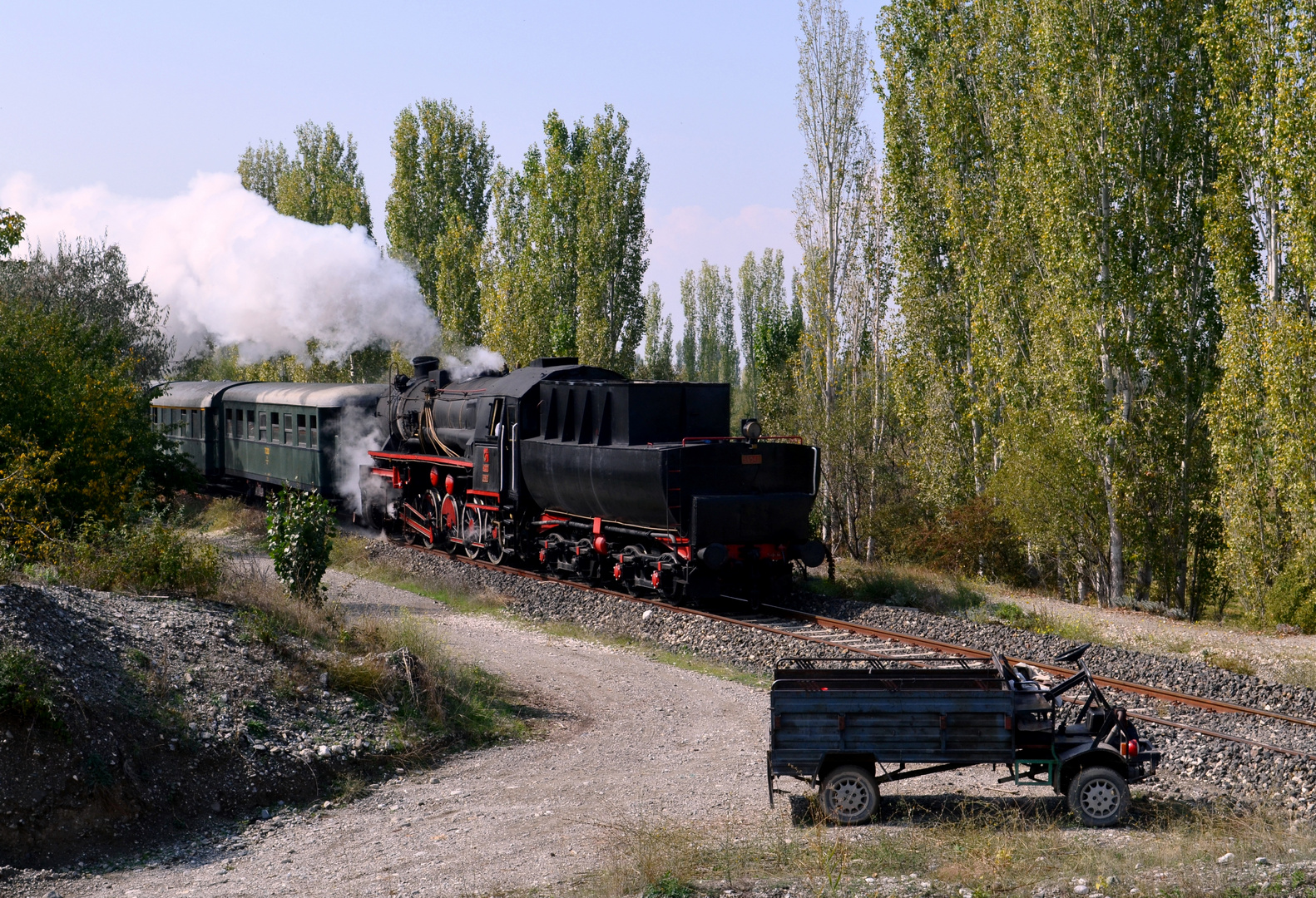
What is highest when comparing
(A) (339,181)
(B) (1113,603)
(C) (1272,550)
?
(A) (339,181)

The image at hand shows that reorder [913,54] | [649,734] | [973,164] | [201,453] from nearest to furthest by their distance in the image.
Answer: [649,734]
[973,164]
[913,54]
[201,453]

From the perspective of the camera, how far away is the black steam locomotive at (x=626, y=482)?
46.5 ft

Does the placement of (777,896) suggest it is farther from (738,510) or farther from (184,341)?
(184,341)

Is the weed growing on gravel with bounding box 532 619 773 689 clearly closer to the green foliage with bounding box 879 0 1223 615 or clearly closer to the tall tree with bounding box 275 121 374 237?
the green foliage with bounding box 879 0 1223 615

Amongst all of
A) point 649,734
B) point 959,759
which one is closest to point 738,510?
point 649,734

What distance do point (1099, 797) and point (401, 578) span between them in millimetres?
13180

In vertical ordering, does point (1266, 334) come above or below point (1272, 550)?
above

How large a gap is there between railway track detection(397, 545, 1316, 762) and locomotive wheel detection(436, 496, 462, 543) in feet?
7.60

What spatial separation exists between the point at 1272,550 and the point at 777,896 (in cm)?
1446

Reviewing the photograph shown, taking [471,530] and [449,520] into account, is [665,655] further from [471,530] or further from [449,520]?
[449,520]

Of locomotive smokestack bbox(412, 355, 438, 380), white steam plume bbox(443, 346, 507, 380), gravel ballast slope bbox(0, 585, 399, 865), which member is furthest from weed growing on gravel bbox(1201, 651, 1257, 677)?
locomotive smokestack bbox(412, 355, 438, 380)

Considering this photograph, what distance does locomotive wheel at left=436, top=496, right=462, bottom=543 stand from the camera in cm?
1939

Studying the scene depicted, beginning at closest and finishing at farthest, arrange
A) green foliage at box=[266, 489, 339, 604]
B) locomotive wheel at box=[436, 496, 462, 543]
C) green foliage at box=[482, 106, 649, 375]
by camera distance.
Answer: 1. green foliage at box=[266, 489, 339, 604]
2. locomotive wheel at box=[436, 496, 462, 543]
3. green foliage at box=[482, 106, 649, 375]

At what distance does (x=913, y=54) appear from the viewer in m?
24.9
